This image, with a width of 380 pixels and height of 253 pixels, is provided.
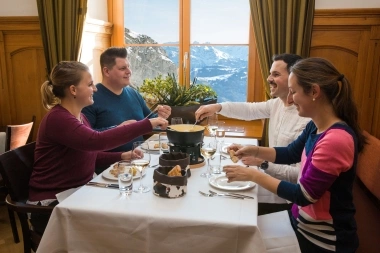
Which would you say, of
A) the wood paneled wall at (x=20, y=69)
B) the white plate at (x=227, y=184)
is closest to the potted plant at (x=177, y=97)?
the white plate at (x=227, y=184)

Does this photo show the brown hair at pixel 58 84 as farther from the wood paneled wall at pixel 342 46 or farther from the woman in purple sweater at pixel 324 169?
the wood paneled wall at pixel 342 46

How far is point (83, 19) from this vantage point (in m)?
3.05

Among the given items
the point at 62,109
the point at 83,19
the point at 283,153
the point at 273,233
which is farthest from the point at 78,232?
the point at 83,19

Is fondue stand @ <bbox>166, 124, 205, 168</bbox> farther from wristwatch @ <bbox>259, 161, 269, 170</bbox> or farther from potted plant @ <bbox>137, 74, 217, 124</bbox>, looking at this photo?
potted plant @ <bbox>137, 74, 217, 124</bbox>

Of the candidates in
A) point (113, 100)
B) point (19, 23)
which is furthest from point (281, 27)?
point (19, 23)

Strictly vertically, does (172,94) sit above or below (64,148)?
above

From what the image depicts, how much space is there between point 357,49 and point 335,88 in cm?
164

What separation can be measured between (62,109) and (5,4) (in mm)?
2122

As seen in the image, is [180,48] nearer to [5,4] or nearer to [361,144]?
[5,4]

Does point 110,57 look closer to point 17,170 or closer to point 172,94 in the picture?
point 172,94

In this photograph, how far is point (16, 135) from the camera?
251cm

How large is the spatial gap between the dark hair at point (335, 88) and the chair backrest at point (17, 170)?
4.36 ft

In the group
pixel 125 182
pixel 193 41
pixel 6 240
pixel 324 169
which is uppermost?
pixel 193 41

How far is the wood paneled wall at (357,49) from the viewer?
2684 mm
